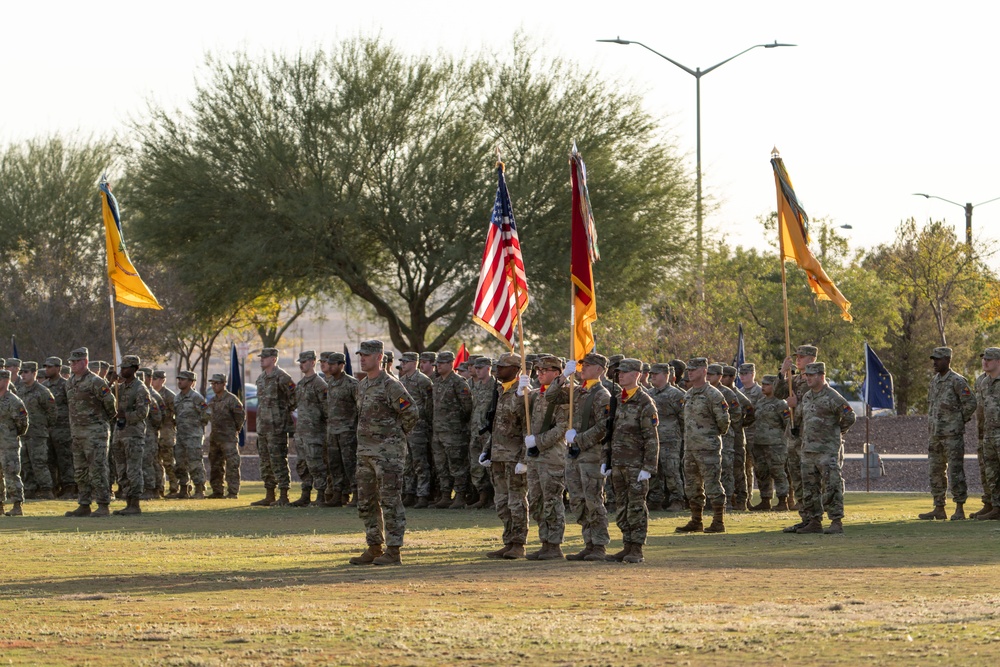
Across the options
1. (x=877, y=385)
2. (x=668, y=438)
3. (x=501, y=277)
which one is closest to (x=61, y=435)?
(x=668, y=438)

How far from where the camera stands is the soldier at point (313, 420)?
23.0 m

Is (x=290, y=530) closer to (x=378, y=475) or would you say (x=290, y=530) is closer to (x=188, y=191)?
(x=378, y=475)

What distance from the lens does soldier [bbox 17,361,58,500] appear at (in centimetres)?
2433

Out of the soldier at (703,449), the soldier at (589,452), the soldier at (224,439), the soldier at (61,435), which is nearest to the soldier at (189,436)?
the soldier at (224,439)

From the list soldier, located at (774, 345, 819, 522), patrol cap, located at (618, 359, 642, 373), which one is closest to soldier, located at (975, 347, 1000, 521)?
soldier, located at (774, 345, 819, 522)

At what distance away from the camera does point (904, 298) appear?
179 ft

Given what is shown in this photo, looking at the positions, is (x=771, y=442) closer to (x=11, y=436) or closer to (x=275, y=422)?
(x=275, y=422)

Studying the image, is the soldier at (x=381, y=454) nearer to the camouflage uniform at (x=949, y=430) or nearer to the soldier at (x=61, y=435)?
the camouflage uniform at (x=949, y=430)

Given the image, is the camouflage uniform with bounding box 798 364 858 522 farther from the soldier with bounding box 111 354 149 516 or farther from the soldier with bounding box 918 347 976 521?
the soldier with bounding box 111 354 149 516

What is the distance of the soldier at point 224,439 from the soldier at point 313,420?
2.83 metres

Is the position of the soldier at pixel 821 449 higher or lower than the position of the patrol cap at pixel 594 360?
lower

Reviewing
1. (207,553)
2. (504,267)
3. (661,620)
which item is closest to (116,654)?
(661,620)

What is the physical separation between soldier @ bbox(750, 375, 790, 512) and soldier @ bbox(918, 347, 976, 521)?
8.41ft

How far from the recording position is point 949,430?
2045 centimetres
